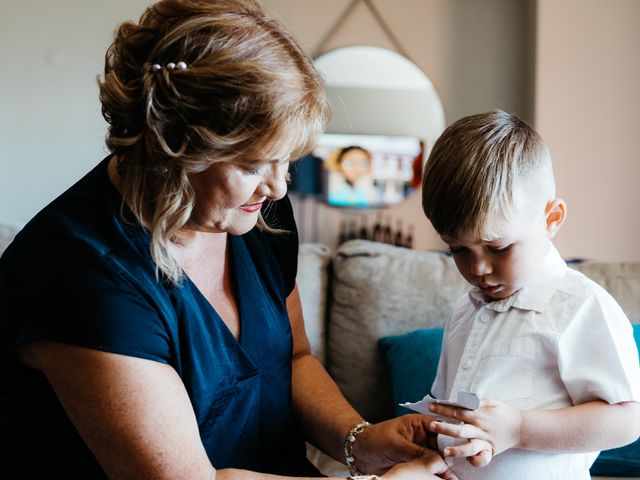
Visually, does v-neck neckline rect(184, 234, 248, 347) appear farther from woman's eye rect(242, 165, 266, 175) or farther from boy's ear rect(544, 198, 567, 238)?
boy's ear rect(544, 198, 567, 238)

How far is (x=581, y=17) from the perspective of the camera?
2738mm

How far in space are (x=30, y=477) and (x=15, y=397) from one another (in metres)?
0.14

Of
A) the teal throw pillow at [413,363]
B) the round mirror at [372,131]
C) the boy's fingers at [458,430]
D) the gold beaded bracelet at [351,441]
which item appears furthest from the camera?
the round mirror at [372,131]

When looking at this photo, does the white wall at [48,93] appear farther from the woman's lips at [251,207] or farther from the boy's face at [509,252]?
the boy's face at [509,252]

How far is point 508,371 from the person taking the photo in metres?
1.24

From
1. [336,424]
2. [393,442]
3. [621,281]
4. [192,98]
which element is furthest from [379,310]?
[192,98]

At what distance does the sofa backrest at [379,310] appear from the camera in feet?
7.25

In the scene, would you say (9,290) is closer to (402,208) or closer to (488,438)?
(488,438)

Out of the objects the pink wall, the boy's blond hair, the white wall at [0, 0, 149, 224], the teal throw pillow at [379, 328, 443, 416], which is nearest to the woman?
the boy's blond hair

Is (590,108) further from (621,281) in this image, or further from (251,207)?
(251,207)

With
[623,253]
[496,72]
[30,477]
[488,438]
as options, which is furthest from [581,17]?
[30,477]

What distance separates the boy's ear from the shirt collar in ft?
0.15

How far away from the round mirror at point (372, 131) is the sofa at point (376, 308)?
34.7 inches

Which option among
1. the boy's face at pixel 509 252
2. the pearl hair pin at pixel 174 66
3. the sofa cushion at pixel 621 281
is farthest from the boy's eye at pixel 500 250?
the sofa cushion at pixel 621 281
